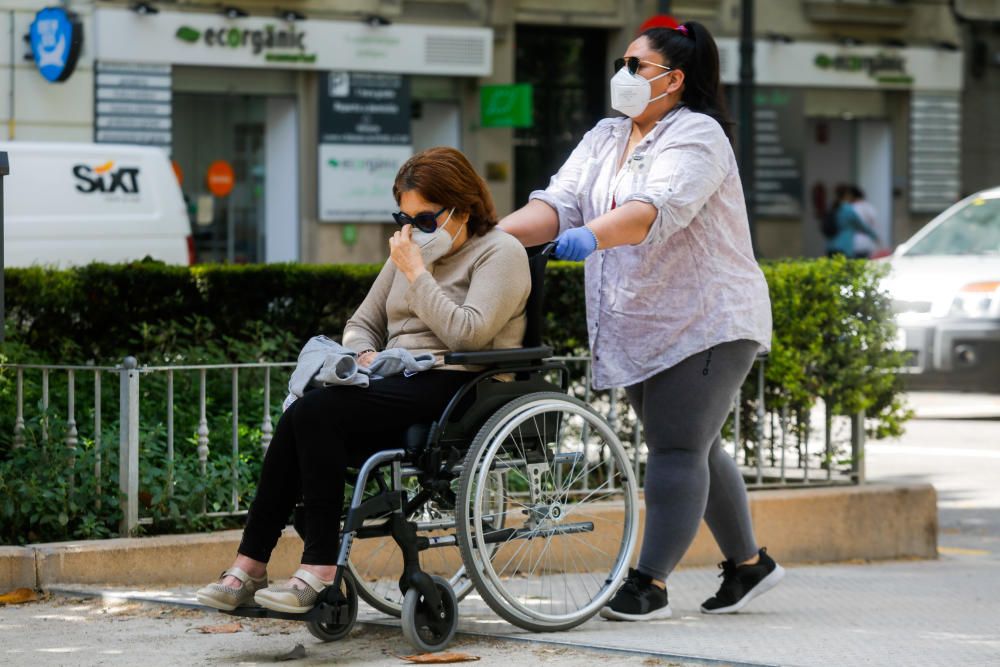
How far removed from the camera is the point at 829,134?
26078mm

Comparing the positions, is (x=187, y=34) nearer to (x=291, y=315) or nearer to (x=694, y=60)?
(x=291, y=315)

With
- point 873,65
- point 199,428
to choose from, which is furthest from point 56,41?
point 199,428

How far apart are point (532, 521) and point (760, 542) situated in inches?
88.5

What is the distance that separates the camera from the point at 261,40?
821 inches

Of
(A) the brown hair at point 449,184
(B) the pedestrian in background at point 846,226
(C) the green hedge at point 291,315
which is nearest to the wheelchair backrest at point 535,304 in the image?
(A) the brown hair at point 449,184

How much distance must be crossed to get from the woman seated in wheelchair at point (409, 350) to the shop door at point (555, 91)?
18.2 metres

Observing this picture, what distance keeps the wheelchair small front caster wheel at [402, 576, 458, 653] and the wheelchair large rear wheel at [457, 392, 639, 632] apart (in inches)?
3.6

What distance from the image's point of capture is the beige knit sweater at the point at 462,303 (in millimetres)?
5020

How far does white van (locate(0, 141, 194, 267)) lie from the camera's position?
1380 centimetres

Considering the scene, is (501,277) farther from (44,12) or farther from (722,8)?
(722,8)

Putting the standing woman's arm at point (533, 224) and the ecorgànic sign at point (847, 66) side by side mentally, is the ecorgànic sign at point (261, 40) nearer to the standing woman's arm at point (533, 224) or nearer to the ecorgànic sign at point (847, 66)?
the ecorgànic sign at point (847, 66)

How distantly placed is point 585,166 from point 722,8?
19.4 metres

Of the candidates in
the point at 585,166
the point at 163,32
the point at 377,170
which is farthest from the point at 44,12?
the point at 585,166

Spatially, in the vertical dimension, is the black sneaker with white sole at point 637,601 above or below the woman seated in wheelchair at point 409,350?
below
